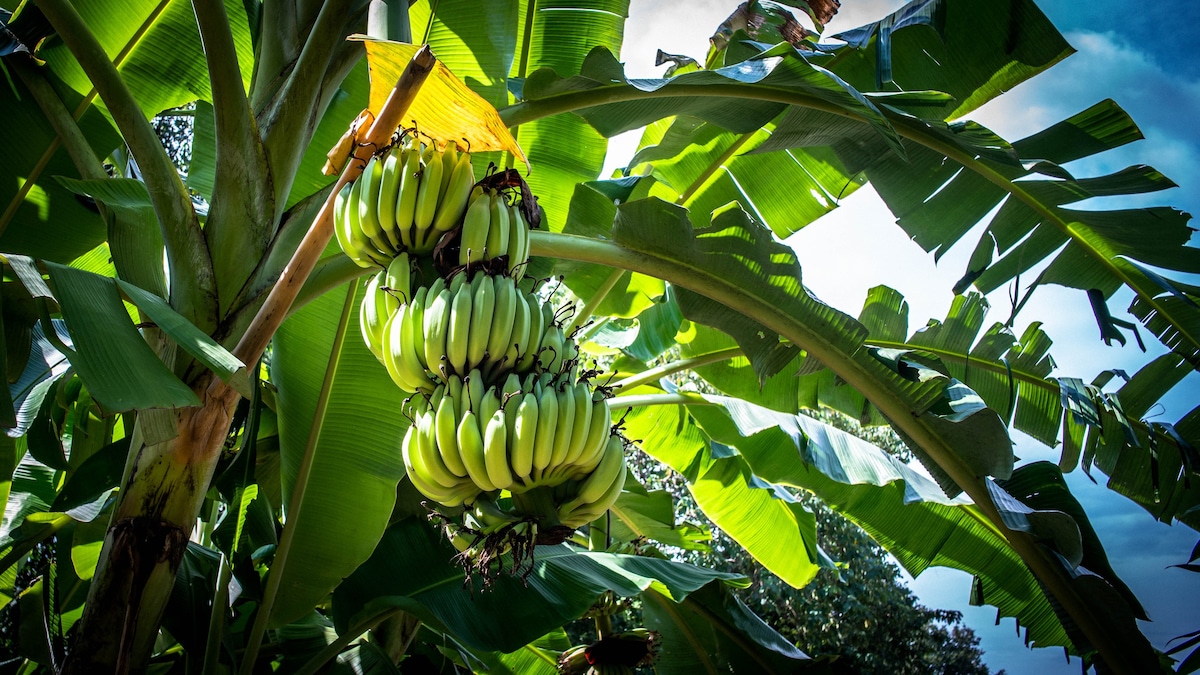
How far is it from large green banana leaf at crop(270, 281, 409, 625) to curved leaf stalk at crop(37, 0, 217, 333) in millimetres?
420

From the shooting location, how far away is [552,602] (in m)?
1.93

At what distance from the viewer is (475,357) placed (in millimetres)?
1076

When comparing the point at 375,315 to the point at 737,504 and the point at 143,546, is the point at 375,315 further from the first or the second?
the point at 737,504

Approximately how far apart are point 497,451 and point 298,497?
3.28ft

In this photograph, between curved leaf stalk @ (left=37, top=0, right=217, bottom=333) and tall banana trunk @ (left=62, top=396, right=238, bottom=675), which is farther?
curved leaf stalk @ (left=37, top=0, right=217, bottom=333)

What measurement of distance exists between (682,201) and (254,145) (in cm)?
Result: 138

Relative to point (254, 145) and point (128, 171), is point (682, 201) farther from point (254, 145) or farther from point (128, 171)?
point (128, 171)

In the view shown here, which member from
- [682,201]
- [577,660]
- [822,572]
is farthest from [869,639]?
[682,201]

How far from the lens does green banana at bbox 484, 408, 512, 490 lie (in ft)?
3.23

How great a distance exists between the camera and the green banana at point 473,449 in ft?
3.30

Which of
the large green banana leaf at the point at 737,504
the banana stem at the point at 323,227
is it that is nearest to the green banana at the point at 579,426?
the banana stem at the point at 323,227

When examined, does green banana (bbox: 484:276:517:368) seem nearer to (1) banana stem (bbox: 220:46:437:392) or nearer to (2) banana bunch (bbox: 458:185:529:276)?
(2) banana bunch (bbox: 458:185:529:276)

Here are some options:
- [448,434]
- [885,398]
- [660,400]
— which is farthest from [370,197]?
[660,400]

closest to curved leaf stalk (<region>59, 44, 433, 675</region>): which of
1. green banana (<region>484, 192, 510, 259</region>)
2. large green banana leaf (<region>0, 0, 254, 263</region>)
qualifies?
green banana (<region>484, 192, 510, 259</region>)
